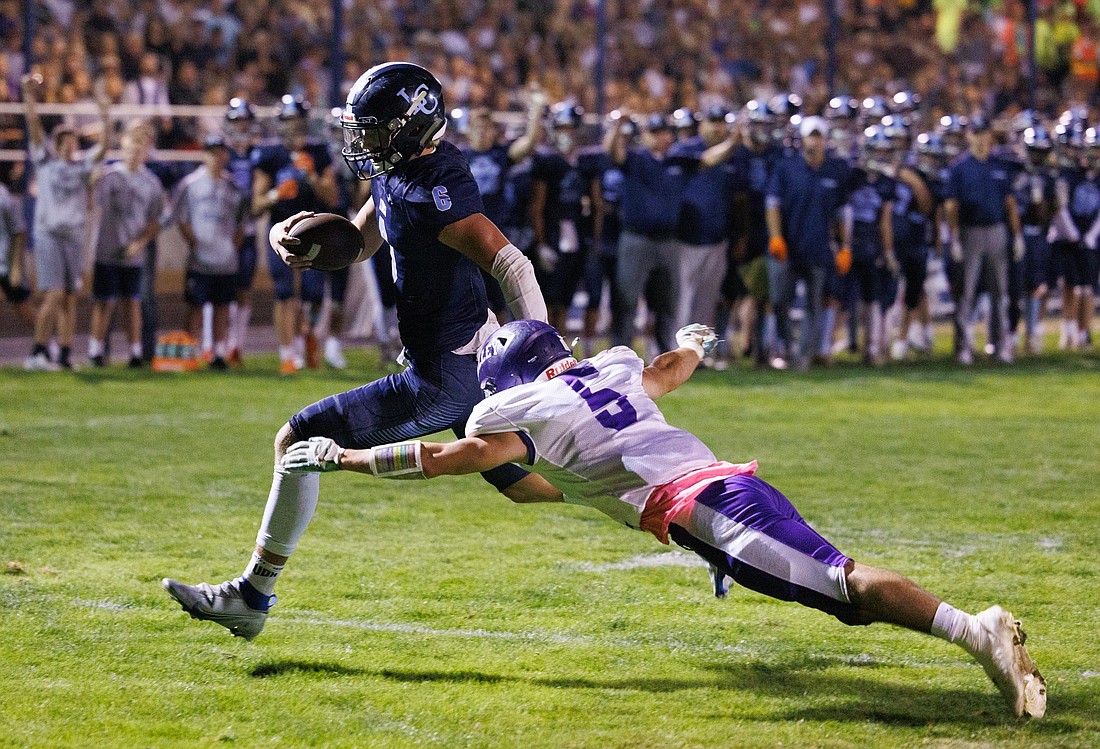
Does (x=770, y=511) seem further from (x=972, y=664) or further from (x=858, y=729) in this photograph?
(x=972, y=664)

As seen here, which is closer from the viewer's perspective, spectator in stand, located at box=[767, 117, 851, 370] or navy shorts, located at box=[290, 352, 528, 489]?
navy shorts, located at box=[290, 352, 528, 489]

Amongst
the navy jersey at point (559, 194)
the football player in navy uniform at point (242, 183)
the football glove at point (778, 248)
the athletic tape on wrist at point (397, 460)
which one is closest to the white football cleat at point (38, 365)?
the football player in navy uniform at point (242, 183)

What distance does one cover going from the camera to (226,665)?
426cm

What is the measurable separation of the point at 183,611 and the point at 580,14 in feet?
52.1

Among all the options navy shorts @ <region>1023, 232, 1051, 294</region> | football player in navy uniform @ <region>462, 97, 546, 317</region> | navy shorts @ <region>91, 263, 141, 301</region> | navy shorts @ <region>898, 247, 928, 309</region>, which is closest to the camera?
football player in navy uniform @ <region>462, 97, 546, 317</region>

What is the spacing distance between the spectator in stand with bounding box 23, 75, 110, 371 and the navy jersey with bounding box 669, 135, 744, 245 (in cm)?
465

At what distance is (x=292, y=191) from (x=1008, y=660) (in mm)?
8565

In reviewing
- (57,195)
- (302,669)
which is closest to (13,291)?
(57,195)

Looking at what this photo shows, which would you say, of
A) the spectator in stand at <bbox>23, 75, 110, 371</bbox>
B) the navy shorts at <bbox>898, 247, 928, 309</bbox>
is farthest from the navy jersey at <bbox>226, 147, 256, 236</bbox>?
the navy shorts at <bbox>898, 247, 928, 309</bbox>

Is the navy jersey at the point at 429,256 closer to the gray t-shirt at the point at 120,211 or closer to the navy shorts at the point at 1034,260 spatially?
the gray t-shirt at the point at 120,211

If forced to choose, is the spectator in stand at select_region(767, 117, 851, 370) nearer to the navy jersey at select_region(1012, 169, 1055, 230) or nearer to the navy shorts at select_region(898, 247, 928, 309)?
the navy shorts at select_region(898, 247, 928, 309)

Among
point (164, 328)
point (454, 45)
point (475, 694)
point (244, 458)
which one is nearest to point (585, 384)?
point (475, 694)

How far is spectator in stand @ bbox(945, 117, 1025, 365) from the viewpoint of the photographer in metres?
12.9

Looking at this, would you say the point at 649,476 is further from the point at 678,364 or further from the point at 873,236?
the point at 873,236
